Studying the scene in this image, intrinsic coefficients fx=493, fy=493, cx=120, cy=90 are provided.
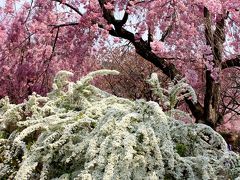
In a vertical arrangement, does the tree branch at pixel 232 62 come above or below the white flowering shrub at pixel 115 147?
above

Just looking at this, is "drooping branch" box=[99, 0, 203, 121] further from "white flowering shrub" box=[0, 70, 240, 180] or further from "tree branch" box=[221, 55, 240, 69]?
"white flowering shrub" box=[0, 70, 240, 180]

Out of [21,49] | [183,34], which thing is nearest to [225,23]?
[183,34]

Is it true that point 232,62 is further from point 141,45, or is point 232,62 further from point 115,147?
point 115,147

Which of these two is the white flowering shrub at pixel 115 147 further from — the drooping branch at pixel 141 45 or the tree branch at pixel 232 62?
the tree branch at pixel 232 62

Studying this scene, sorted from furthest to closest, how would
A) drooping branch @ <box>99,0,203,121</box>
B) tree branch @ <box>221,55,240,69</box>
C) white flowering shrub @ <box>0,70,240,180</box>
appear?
drooping branch @ <box>99,0,203,121</box> < tree branch @ <box>221,55,240,69</box> < white flowering shrub @ <box>0,70,240,180</box>

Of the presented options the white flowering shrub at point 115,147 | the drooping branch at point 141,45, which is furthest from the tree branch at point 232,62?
the white flowering shrub at point 115,147

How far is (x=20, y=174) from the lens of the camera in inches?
119

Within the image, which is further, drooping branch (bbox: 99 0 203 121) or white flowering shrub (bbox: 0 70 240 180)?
drooping branch (bbox: 99 0 203 121)

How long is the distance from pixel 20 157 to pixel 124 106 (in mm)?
850

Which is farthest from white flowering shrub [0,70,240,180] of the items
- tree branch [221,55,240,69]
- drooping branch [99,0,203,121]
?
tree branch [221,55,240,69]

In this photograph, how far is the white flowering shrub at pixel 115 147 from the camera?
289 cm

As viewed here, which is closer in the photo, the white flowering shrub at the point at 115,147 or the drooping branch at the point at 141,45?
the white flowering shrub at the point at 115,147

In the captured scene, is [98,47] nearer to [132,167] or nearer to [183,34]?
[183,34]

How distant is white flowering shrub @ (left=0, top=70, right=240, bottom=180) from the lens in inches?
114
